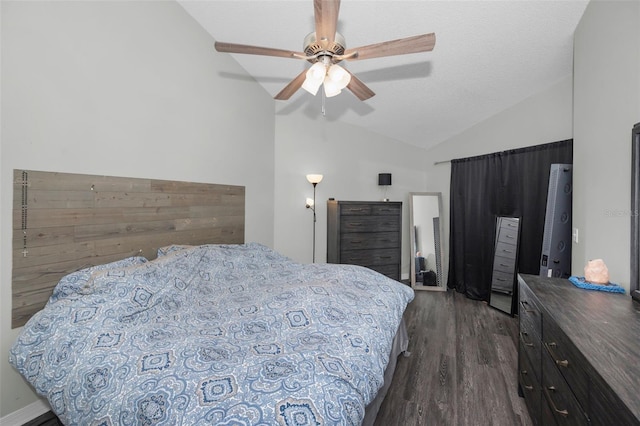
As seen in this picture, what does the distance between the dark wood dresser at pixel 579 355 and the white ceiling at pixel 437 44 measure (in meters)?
1.93

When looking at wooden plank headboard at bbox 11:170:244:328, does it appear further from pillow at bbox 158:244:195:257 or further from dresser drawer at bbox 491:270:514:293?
dresser drawer at bbox 491:270:514:293

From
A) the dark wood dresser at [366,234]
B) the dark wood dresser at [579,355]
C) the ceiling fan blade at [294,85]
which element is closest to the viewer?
the dark wood dresser at [579,355]

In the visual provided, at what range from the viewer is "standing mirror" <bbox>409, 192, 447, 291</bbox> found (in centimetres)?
451

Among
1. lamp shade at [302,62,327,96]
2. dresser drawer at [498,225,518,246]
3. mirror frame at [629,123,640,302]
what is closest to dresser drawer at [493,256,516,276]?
dresser drawer at [498,225,518,246]

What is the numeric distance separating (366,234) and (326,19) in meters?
3.03

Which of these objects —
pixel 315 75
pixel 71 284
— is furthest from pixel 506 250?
pixel 71 284

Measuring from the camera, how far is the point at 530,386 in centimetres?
165

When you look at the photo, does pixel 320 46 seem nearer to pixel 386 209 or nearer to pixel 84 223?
pixel 84 223

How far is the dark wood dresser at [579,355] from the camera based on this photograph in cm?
78

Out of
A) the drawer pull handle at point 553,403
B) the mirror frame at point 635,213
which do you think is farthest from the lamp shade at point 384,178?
the drawer pull handle at point 553,403

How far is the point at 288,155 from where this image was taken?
4191 mm

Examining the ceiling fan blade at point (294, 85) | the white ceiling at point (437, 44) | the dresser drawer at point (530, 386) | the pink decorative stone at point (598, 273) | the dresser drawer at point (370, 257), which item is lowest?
the dresser drawer at point (530, 386)

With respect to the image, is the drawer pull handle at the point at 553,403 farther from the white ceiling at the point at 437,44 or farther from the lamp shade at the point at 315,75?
the white ceiling at the point at 437,44

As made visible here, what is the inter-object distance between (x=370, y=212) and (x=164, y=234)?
270 centimetres
